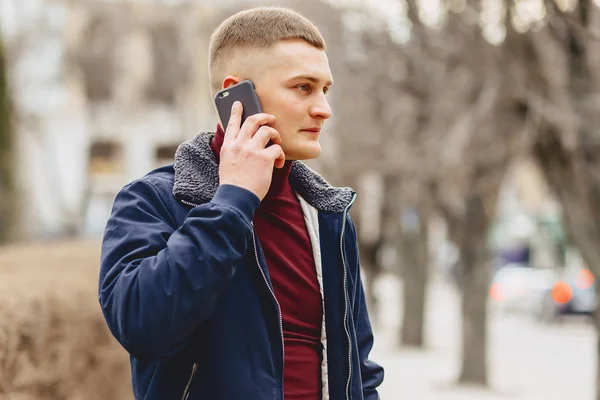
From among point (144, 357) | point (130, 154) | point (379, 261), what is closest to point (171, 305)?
point (144, 357)

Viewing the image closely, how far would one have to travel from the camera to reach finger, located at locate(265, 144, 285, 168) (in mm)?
2258

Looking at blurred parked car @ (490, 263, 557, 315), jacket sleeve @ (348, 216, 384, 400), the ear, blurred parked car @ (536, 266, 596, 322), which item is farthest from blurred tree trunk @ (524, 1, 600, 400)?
blurred parked car @ (490, 263, 557, 315)

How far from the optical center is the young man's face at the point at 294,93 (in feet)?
7.70

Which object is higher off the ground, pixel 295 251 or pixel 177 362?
pixel 295 251

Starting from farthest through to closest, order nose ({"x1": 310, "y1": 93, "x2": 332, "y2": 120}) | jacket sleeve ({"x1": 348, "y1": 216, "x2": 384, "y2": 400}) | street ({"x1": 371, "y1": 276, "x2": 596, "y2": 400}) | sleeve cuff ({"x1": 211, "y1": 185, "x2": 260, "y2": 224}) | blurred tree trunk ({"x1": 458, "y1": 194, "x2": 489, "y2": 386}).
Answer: blurred tree trunk ({"x1": 458, "y1": 194, "x2": 489, "y2": 386}) → street ({"x1": 371, "y1": 276, "x2": 596, "y2": 400}) → jacket sleeve ({"x1": 348, "y1": 216, "x2": 384, "y2": 400}) → nose ({"x1": 310, "y1": 93, "x2": 332, "y2": 120}) → sleeve cuff ({"x1": 211, "y1": 185, "x2": 260, "y2": 224})

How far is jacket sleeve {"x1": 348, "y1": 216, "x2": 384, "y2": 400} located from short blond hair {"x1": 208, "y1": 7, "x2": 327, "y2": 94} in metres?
0.55

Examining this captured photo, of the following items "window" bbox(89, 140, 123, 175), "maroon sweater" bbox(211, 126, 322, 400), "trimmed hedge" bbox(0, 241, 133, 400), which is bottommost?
"trimmed hedge" bbox(0, 241, 133, 400)

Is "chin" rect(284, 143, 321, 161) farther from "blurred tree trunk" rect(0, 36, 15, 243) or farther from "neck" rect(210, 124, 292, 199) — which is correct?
"blurred tree trunk" rect(0, 36, 15, 243)

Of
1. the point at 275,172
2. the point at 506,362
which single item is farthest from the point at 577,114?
the point at 506,362

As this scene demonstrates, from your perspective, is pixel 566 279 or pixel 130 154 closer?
pixel 566 279

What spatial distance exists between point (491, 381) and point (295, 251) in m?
12.5

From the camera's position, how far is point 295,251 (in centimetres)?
246

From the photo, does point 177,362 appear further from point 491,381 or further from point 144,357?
point 491,381

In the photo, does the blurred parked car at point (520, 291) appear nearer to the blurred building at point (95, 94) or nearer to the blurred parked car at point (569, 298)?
the blurred parked car at point (569, 298)
